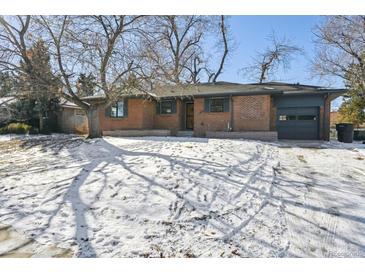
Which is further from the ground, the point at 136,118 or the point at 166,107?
the point at 166,107

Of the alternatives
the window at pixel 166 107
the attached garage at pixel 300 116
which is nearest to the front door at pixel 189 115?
the window at pixel 166 107

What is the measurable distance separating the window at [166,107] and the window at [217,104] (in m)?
2.21

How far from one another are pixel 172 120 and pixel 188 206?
1193 centimetres

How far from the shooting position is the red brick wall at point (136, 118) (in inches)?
609

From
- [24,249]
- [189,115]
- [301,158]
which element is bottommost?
[24,249]

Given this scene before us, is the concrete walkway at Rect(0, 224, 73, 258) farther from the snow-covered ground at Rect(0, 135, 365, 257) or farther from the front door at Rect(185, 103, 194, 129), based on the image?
the front door at Rect(185, 103, 194, 129)

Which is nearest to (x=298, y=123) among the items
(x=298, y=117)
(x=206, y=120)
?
(x=298, y=117)

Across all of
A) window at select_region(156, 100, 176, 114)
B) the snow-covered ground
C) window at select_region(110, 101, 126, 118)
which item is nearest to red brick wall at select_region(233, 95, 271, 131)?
window at select_region(156, 100, 176, 114)

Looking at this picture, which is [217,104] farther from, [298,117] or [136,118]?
[136,118]

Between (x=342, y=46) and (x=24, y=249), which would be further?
(x=342, y=46)

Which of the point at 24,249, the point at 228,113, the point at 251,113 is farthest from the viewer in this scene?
the point at 228,113

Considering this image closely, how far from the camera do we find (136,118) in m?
15.6

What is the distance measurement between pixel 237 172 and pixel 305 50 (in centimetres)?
1959

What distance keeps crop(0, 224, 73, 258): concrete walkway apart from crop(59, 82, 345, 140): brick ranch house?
416 inches
